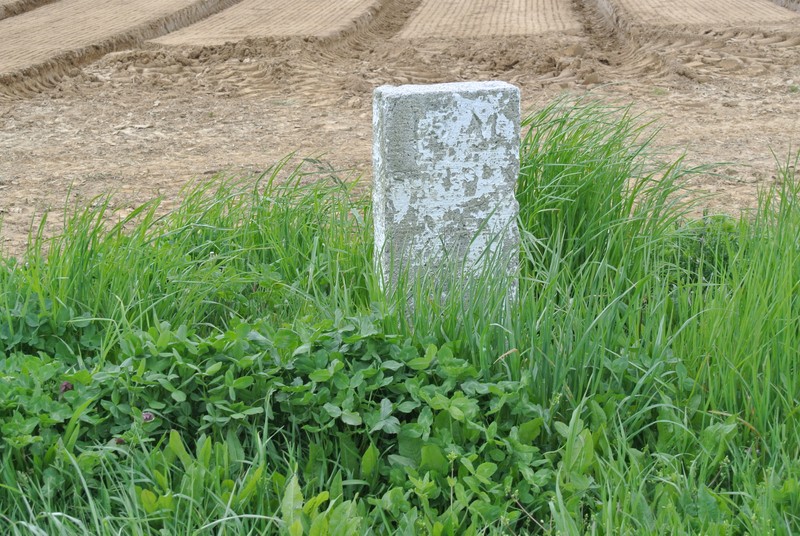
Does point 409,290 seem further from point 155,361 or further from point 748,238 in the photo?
point 748,238

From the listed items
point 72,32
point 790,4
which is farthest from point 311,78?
point 790,4

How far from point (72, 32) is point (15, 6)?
3228 mm

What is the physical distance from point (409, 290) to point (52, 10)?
12556mm

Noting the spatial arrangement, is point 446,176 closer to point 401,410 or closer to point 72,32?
point 401,410

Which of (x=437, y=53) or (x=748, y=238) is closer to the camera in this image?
(x=748, y=238)

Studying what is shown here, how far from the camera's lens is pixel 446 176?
2.55m

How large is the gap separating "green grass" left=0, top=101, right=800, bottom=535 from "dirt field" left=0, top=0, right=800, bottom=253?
1206mm

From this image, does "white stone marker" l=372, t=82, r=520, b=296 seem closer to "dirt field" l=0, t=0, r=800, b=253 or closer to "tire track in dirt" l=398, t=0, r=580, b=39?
"dirt field" l=0, t=0, r=800, b=253

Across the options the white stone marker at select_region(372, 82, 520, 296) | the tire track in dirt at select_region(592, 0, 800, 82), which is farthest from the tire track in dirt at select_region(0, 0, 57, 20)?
the white stone marker at select_region(372, 82, 520, 296)

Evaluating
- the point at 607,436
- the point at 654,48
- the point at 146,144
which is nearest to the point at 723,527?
the point at 607,436

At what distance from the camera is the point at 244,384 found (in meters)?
2.04

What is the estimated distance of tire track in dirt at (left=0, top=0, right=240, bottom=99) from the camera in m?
8.49

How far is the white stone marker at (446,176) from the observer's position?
2.49 m

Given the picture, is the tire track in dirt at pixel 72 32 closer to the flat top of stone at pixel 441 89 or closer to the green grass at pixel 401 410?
the flat top of stone at pixel 441 89
